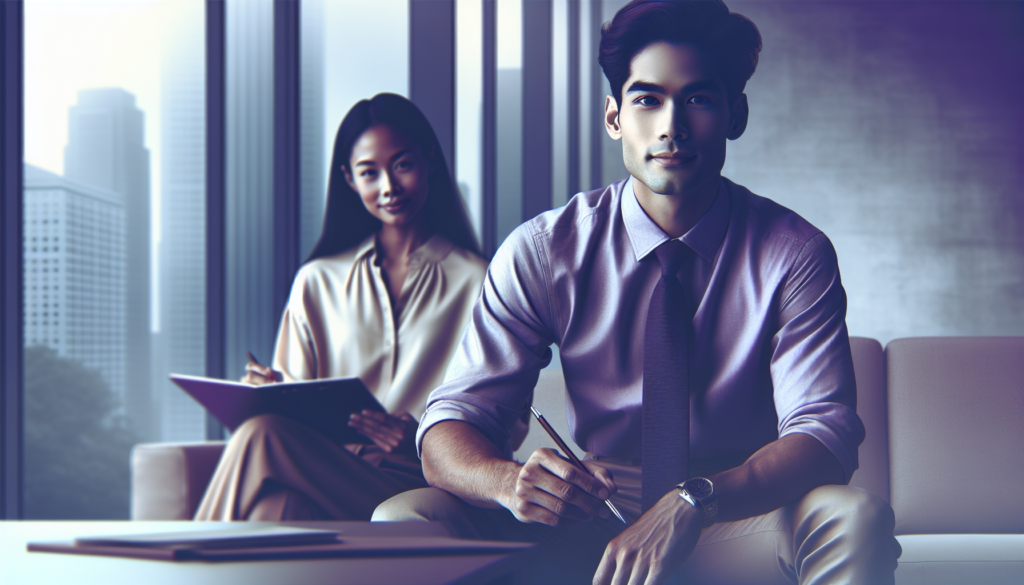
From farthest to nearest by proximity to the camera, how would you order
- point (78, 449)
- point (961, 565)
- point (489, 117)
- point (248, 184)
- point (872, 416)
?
point (489, 117) < point (78, 449) < point (248, 184) < point (872, 416) < point (961, 565)

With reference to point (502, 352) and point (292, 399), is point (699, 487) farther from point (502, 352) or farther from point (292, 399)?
point (292, 399)

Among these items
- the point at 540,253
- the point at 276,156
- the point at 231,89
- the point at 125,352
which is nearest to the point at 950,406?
the point at 540,253

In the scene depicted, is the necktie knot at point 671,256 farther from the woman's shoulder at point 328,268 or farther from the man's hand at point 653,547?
the woman's shoulder at point 328,268

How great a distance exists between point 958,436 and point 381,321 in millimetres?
1359

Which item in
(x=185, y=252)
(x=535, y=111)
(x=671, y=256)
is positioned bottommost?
(x=671, y=256)

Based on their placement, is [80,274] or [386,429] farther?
[80,274]

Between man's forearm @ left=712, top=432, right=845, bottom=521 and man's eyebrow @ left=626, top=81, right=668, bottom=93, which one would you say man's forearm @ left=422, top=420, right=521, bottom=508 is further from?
man's eyebrow @ left=626, top=81, right=668, bottom=93

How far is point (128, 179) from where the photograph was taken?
288 cm

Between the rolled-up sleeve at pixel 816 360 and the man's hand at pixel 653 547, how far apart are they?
0.23m

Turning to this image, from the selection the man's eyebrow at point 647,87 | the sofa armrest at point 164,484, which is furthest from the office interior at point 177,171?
the man's eyebrow at point 647,87

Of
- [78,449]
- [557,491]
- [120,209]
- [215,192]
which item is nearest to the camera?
[557,491]

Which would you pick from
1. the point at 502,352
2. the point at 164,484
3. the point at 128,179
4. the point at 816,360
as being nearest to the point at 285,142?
the point at 128,179

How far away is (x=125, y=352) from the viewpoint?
2.66m

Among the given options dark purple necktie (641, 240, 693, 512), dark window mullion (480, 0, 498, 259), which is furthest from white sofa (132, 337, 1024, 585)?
dark window mullion (480, 0, 498, 259)
